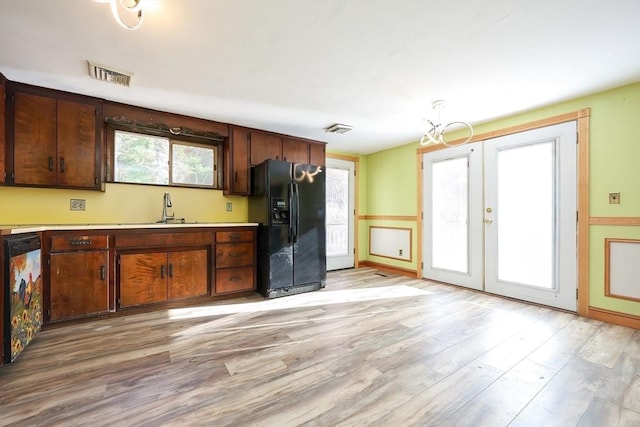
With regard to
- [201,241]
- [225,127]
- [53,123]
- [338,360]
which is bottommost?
[338,360]

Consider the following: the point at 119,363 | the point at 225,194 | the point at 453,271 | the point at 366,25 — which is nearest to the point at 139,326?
the point at 119,363

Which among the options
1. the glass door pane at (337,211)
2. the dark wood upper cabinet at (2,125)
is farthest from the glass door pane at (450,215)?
the dark wood upper cabinet at (2,125)

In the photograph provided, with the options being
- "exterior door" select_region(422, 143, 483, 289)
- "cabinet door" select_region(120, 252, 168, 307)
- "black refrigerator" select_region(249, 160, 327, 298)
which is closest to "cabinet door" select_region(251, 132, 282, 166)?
"black refrigerator" select_region(249, 160, 327, 298)

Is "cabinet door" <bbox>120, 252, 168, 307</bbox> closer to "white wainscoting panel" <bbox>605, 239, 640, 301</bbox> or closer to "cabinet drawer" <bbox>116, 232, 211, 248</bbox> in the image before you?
"cabinet drawer" <bbox>116, 232, 211, 248</bbox>

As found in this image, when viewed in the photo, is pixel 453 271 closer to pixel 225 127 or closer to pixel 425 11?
pixel 425 11

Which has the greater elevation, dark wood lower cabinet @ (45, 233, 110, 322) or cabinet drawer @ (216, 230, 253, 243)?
cabinet drawer @ (216, 230, 253, 243)

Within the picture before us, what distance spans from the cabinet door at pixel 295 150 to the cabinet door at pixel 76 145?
225cm

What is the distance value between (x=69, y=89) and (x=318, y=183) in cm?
280

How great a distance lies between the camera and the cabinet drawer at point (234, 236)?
337 centimetres

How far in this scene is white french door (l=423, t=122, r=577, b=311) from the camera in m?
2.98

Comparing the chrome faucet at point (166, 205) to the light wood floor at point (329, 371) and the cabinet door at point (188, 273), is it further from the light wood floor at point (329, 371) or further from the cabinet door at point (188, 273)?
the light wood floor at point (329, 371)

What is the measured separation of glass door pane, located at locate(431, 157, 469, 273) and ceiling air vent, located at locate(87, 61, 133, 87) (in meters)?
3.98

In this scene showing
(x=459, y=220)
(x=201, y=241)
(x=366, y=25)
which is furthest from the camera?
(x=459, y=220)

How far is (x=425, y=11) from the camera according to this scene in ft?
5.50
